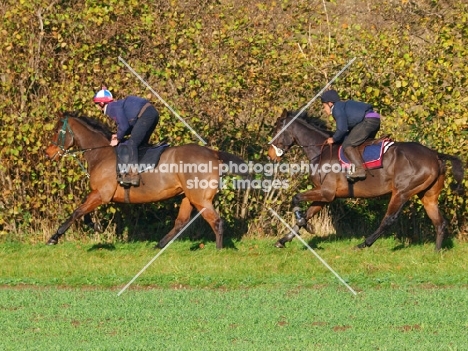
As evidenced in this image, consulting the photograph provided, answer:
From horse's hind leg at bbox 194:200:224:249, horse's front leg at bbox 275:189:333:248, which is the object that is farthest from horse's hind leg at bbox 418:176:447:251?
horse's hind leg at bbox 194:200:224:249

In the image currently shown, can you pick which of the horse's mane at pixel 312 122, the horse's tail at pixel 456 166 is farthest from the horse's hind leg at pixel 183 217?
the horse's tail at pixel 456 166

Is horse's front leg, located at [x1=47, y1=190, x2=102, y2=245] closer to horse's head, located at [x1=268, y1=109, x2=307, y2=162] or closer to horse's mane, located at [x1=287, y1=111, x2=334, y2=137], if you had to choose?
horse's head, located at [x1=268, y1=109, x2=307, y2=162]

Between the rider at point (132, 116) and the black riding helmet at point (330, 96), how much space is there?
253cm

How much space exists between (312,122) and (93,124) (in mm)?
3481

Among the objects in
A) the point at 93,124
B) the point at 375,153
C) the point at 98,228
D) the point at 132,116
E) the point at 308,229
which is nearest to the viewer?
the point at 132,116

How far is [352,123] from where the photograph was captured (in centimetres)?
1479

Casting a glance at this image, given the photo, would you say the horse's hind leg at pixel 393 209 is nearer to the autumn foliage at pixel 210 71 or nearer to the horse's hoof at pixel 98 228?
the autumn foliage at pixel 210 71

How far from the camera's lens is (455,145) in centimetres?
1559

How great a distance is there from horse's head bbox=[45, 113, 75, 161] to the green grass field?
5.08 ft

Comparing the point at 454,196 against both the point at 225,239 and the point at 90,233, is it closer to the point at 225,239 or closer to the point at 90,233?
the point at 225,239

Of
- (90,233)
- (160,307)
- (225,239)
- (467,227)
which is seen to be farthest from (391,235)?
(160,307)

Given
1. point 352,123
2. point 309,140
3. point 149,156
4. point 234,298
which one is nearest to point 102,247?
point 149,156

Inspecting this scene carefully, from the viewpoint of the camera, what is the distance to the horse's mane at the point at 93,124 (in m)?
15.5

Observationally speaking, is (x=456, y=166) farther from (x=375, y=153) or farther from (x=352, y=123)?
(x=352, y=123)
